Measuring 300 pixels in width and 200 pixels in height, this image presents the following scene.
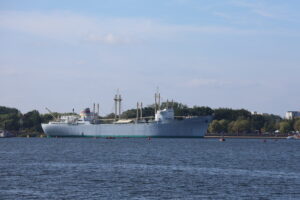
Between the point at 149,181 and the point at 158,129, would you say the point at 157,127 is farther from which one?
the point at 149,181

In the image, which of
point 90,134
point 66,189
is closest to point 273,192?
point 66,189

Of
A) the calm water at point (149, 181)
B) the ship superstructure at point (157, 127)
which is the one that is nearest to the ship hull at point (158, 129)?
the ship superstructure at point (157, 127)

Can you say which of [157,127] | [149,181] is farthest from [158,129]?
[149,181]

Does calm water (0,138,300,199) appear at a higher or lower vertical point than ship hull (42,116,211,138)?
lower

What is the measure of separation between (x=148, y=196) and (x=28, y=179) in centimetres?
1215

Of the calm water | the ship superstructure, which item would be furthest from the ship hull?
the calm water

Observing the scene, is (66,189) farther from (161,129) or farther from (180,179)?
(161,129)

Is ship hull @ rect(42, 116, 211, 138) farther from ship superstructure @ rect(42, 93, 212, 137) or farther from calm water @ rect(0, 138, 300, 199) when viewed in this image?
calm water @ rect(0, 138, 300, 199)

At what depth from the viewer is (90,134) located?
193625mm

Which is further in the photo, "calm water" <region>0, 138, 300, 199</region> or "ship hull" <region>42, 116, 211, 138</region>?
"ship hull" <region>42, 116, 211, 138</region>

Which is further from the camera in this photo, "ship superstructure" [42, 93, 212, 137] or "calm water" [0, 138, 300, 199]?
"ship superstructure" [42, 93, 212, 137]

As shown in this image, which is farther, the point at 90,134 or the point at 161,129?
the point at 90,134

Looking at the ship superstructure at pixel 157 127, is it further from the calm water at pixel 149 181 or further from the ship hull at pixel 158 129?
the calm water at pixel 149 181

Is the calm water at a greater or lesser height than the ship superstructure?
lesser
